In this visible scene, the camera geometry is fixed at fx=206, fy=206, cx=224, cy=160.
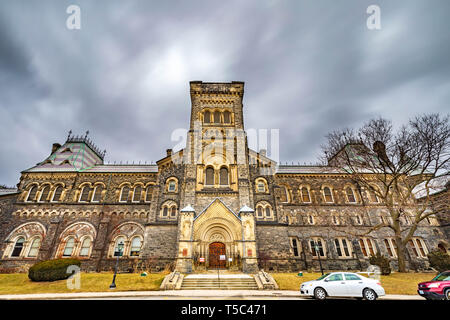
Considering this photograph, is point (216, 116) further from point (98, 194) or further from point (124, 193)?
point (98, 194)

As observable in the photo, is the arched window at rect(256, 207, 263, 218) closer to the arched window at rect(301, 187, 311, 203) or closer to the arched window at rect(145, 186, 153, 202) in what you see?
the arched window at rect(301, 187, 311, 203)

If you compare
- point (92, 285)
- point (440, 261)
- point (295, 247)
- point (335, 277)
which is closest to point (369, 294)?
point (335, 277)

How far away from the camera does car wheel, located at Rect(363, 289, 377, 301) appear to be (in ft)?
31.3

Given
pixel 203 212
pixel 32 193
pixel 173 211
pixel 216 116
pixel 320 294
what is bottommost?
pixel 320 294

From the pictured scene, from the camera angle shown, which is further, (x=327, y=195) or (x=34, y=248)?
(x=327, y=195)

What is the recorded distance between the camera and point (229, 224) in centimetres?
1914

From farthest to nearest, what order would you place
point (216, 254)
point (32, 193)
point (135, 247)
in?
point (32, 193)
point (135, 247)
point (216, 254)

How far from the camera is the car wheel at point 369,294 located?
9531 mm

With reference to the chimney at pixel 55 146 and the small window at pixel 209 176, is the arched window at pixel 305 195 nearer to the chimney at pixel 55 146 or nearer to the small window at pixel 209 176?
the small window at pixel 209 176

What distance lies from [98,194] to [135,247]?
8.49 metres

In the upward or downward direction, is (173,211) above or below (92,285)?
above

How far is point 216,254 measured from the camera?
1884 cm
